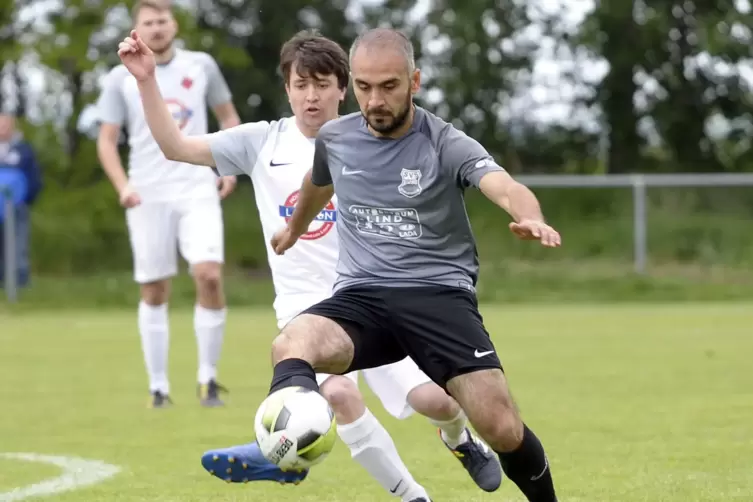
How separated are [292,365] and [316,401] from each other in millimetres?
232

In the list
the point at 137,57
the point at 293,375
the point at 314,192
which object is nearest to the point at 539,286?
the point at 314,192

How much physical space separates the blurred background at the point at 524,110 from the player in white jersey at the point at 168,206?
10920 millimetres

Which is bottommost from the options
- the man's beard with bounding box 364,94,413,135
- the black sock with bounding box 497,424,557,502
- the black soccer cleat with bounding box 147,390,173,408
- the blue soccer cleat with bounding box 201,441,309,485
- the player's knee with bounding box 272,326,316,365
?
the black soccer cleat with bounding box 147,390,173,408

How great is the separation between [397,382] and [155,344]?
3744 mm

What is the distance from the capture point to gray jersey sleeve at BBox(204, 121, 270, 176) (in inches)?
223

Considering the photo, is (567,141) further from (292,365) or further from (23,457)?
(292,365)

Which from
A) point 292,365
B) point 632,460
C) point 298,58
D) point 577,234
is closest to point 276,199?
point 298,58

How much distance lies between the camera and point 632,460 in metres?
6.34

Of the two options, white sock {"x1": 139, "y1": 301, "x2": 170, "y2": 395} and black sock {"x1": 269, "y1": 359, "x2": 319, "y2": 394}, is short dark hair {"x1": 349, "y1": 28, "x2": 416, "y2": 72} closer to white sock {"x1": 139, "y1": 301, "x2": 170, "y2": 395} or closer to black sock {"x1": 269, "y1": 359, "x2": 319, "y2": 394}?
black sock {"x1": 269, "y1": 359, "x2": 319, "y2": 394}

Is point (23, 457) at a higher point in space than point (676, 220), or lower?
higher

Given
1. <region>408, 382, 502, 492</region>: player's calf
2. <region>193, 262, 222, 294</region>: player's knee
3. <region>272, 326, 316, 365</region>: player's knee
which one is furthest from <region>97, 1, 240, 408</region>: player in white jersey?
<region>272, 326, 316, 365</region>: player's knee

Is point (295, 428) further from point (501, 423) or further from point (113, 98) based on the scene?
point (113, 98)

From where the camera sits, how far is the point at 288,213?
5914 millimetres

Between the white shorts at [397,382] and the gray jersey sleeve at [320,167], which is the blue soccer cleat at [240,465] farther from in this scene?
the gray jersey sleeve at [320,167]
